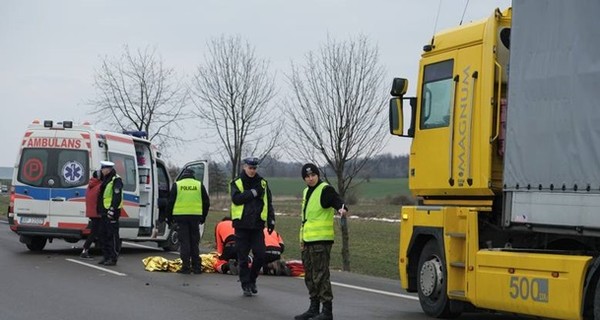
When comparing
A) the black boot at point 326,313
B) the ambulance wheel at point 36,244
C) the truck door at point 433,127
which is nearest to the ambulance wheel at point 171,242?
the ambulance wheel at point 36,244

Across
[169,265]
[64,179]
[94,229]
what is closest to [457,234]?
[169,265]

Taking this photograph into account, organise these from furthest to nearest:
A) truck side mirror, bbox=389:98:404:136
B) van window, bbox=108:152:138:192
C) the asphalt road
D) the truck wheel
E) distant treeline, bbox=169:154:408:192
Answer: distant treeline, bbox=169:154:408:192
van window, bbox=108:152:138:192
truck side mirror, bbox=389:98:404:136
the asphalt road
the truck wheel

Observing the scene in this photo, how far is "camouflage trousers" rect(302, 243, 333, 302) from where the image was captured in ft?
32.1

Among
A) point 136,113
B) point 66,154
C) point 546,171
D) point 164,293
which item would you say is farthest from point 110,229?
point 136,113

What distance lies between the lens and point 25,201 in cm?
1814

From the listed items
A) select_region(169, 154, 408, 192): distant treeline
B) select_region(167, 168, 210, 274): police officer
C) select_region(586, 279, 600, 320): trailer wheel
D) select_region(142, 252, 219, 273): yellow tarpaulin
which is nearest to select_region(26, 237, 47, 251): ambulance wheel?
select_region(169, 154, 408, 192): distant treeline

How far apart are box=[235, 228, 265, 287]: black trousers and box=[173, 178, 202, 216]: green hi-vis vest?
307 centimetres

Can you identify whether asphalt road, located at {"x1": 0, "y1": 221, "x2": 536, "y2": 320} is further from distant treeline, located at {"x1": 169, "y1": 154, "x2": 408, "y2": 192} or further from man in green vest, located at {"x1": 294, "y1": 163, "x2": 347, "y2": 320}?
distant treeline, located at {"x1": 169, "y1": 154, "x2": 408, "y2": 192}

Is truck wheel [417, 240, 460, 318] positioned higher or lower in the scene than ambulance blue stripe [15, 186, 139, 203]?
lower

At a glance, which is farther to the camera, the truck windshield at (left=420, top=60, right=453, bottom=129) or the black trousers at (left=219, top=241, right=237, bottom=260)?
the black trousers at (left=219, top=241, right=237, bottom=260)

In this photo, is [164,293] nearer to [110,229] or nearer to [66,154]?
[110,229]

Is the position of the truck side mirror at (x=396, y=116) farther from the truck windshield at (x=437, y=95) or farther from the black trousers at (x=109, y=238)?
the black trousers at (x=109, y=238)

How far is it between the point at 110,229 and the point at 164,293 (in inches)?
174

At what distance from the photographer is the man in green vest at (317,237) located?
9.80 m
